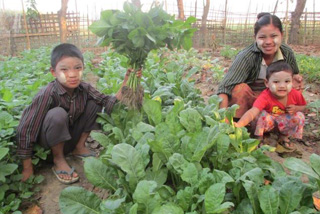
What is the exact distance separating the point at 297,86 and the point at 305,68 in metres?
2.47

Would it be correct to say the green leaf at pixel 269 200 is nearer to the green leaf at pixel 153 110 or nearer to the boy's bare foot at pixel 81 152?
the green leaf at pixel 153 110

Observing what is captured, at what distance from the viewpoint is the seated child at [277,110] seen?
9.12 ft

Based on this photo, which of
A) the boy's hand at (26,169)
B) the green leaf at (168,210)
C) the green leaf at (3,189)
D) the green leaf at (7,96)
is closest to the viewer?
the green leaf at (168,210)

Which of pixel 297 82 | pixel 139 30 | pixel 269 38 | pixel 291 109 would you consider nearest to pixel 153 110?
pixel 139 30

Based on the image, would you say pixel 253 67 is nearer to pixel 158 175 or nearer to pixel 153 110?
pixel 153 110

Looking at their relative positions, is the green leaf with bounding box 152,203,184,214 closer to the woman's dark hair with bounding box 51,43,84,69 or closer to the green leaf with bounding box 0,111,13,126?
the green leaf with bounding box 0,111,13,126

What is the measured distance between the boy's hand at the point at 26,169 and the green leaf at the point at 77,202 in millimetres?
740

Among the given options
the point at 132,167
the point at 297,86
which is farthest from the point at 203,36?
the point at 132,167

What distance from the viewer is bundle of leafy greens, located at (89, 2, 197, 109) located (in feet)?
6.82

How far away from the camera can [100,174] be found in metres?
1.86

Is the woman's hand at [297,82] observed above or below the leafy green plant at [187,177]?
above

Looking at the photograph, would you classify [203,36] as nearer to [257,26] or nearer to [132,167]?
[257,26]

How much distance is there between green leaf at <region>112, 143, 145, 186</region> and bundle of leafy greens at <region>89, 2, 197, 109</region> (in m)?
0.74

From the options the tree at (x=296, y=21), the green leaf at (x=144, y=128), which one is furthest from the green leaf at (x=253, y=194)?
the tree at (x=296, y=21)
